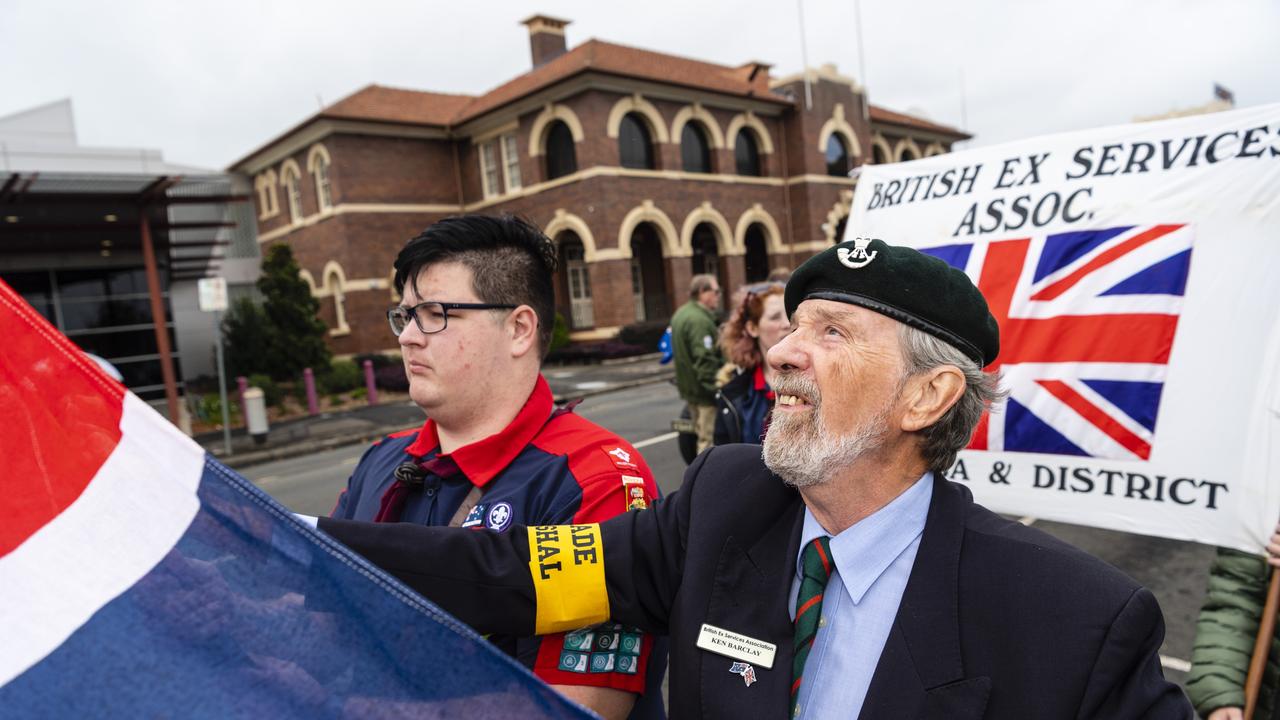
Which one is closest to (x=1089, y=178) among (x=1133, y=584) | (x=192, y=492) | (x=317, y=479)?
(x=1133, y=584)

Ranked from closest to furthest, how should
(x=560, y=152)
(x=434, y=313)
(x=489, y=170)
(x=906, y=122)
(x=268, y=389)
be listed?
(x=434, y=313) < (x=268, y=389) < (x=560, y=152) < (x=489, y=170) < (x=906, y=122)

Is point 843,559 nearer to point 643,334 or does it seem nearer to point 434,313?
point 434,313

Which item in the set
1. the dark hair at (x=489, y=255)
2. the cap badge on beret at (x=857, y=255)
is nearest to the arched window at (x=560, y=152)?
the dark hair at (x=489, y=255)

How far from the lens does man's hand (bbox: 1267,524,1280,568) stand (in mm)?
2328

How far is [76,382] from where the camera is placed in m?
1.20

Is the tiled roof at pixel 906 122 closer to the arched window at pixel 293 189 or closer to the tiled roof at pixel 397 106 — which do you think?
the tiled roof at pixel 397 106

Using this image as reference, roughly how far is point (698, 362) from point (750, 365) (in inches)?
79.0

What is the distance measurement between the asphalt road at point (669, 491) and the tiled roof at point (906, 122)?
71.6 feet

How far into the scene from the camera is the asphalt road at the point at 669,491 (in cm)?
470

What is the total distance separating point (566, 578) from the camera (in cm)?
174

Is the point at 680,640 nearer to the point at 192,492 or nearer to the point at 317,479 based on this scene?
the point at 192,492

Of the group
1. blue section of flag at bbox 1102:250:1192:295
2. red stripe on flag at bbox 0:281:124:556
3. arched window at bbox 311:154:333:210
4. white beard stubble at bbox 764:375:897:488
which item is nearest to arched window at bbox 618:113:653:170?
arched window at bbox 311:154:333:210

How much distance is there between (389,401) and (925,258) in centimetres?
1942

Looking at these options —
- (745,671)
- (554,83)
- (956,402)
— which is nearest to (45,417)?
(745,671)
